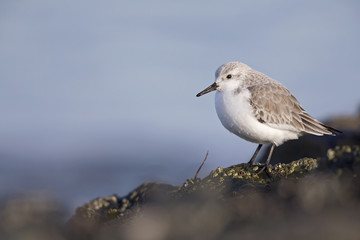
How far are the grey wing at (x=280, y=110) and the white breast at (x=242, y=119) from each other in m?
0.11

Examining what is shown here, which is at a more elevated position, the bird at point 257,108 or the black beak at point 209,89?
the black beak at point 209,89

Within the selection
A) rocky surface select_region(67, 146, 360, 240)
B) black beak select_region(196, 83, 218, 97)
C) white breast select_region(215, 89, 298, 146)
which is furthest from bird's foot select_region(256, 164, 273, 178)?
black beak select_region(196, 83, 218, 97)

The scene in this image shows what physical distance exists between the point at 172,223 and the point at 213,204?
565mm

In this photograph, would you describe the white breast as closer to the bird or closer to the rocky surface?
the bird

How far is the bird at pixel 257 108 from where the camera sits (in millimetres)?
7918

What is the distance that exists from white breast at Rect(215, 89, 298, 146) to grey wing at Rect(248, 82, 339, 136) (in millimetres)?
106

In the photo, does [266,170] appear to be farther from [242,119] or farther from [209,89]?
[209,89]

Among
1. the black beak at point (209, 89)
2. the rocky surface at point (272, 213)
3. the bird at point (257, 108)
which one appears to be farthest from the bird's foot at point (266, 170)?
the black beak at point (209, 89)

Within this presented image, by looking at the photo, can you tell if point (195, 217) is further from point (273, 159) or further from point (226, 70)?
point (273, 159)

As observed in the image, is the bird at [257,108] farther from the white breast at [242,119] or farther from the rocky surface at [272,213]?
the rocky surface at [272,213]

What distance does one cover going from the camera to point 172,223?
4285mm

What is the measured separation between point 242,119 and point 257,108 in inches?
14.1

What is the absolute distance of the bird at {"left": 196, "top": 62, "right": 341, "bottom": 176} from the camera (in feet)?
26.0

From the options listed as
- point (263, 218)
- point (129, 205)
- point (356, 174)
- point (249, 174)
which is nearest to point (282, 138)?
point (249, 174)
